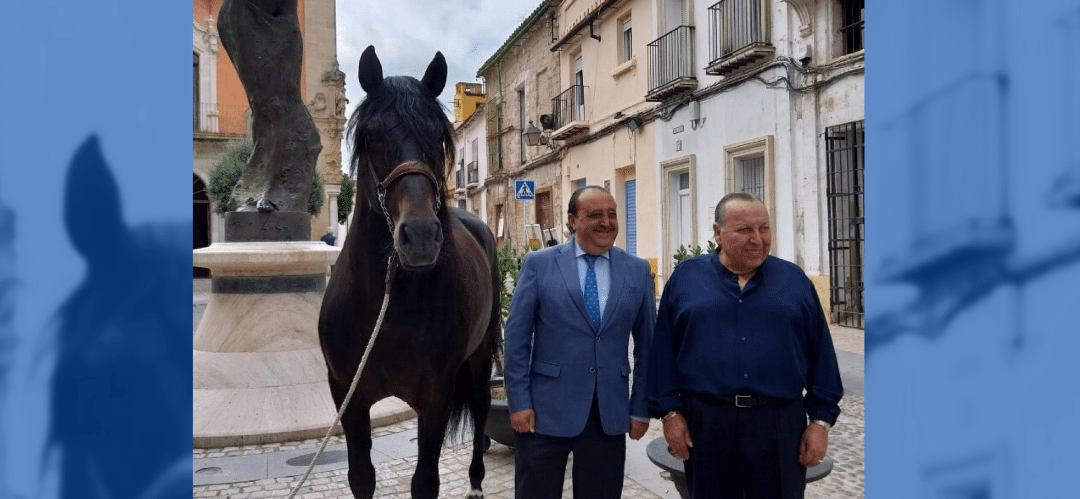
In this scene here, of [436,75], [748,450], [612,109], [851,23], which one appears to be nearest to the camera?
[748,450]

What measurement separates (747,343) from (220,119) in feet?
68.2

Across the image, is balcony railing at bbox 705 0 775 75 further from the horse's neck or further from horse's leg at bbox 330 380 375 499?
horse's leg at bbox 330 380 375 499

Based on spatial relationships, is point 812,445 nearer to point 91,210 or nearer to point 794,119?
point 91,210

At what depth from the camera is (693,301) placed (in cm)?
218

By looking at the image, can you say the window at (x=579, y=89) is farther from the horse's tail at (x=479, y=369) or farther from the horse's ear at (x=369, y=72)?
the horse's ear at (x=369, y=72)

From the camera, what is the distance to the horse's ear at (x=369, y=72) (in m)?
2.51

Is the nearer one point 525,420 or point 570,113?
point 525,420

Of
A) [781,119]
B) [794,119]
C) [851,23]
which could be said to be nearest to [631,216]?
[781,119]

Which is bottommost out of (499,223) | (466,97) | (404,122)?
(404,122)

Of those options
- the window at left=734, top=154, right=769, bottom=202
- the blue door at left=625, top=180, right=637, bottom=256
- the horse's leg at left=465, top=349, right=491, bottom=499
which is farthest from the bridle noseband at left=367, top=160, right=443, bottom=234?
the blue door at left=625, top=180, right=637, bottom=256

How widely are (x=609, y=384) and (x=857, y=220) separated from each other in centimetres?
768

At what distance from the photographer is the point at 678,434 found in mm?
2174

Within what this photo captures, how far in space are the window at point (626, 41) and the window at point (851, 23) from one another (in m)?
6.07

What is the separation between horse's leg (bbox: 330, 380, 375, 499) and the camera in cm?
278
